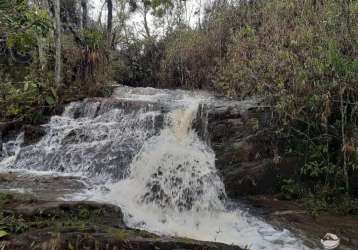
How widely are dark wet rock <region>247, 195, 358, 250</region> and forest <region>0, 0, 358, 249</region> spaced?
17 cm

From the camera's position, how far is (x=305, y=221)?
533 cm

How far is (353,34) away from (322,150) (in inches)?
74.6

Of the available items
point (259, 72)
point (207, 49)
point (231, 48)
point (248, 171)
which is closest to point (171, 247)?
point (248, 171)

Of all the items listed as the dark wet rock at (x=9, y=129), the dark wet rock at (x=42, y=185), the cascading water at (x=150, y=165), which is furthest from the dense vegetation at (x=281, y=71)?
the dark wet rock at (x=42, y=185)

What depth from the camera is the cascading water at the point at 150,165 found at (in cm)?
529

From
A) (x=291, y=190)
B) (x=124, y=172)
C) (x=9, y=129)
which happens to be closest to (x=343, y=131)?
(x=291, y=190)

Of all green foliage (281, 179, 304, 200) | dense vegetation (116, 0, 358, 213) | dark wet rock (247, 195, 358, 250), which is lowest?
dark wet rock (247, 195, 358, 250)

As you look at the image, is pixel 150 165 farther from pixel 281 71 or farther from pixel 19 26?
pixel 19 26

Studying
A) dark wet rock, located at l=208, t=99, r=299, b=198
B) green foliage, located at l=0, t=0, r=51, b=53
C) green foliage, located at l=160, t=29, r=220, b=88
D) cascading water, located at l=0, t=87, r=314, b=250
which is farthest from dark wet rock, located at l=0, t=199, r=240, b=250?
green foliage, located at l=160, t=29, r=220, b=88

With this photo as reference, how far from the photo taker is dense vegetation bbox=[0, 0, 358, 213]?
557 centimetres

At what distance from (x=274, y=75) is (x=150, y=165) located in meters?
2.69

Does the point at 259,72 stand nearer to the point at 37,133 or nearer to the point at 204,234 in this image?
the point at 204,234

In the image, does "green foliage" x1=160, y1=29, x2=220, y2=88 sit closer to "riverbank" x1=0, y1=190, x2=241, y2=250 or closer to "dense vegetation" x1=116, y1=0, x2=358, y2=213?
"dense vegetation" x1=116, y1=0, x2=358, y2=213

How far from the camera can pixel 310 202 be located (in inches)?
231
